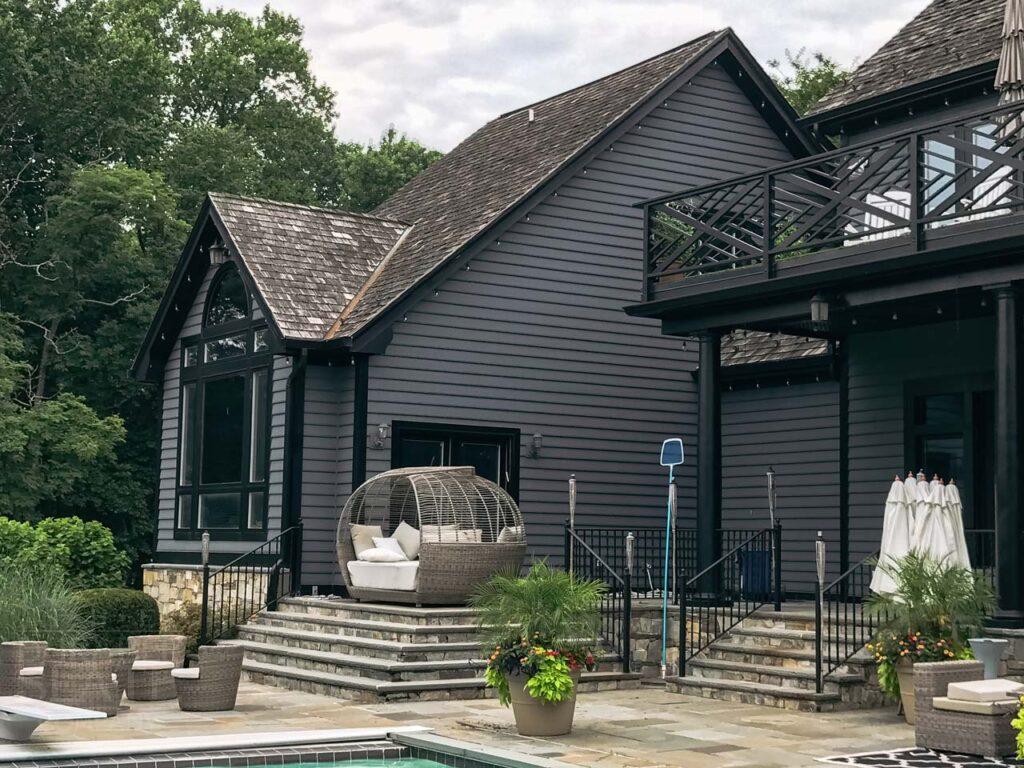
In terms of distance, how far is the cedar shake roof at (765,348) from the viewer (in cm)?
1691

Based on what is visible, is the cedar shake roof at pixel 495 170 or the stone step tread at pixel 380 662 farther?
the cedar shake roof at pixel 495 170

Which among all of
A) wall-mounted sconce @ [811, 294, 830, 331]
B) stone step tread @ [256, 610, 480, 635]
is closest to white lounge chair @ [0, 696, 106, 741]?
stone step tread @ [256, 610, 480, 635]

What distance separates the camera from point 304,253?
17312mm

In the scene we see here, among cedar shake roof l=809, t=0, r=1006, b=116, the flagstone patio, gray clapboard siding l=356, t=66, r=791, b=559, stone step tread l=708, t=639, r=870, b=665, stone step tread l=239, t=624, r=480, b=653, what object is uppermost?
cedar shake roof l=809, t=0, r=1006, b=116

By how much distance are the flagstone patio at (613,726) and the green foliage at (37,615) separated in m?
1.24

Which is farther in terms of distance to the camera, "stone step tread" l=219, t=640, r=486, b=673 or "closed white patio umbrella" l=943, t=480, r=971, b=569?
"stone step tread" l=219, t=640, r=486, b=673

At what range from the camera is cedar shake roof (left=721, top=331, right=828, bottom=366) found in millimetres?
16906

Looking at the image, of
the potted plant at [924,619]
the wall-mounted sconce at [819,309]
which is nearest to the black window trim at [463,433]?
the wall-mounted sconce at [819,309]

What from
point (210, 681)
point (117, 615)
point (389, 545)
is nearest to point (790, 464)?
point (389, 545)

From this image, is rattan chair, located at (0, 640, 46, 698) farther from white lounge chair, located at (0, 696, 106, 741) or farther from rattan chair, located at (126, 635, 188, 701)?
white lounge chair, located at (0, 696, 106, 741)

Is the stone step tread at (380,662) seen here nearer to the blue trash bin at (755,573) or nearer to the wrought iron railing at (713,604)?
the wrought iron railing at (713,604)

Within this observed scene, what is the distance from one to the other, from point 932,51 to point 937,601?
790 centimetres

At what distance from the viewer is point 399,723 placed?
34.8ft

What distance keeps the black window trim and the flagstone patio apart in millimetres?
4099
